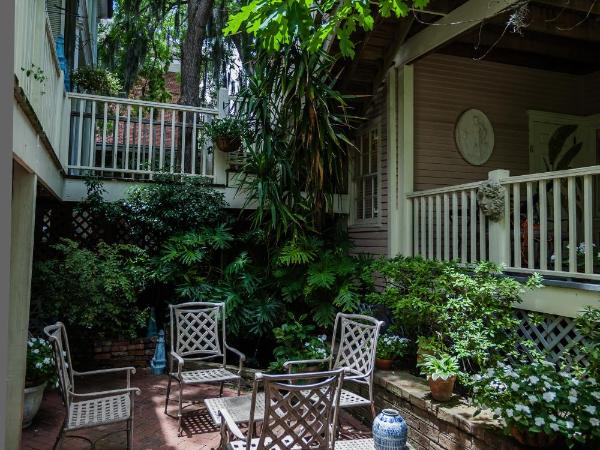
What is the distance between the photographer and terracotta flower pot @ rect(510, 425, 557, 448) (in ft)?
8.94

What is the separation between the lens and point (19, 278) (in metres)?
3.18

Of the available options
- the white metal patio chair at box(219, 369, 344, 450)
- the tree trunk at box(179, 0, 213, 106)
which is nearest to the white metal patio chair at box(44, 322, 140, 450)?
the white metal patio chair at box(219, 369, 344, 450)

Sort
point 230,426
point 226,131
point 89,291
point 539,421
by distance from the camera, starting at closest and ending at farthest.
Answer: point 539,421
point 230,426
point 89,291
point 226,131

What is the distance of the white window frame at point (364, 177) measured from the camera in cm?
655

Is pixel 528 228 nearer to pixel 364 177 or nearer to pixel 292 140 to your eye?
pixel 292 140

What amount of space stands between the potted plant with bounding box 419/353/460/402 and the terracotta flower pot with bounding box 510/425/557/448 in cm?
69

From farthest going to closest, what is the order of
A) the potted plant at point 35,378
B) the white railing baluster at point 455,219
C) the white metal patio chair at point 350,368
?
the white railing baluster at point 455,219
the potted plant at point 35,378
the white metal patio chair at point 350,368

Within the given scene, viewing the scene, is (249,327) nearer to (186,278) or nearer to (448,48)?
(186,278)

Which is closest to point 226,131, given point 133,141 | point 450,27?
point 133,141

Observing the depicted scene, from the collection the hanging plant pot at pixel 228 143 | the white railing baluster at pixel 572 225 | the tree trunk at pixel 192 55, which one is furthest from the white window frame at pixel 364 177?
the tree trunk at pixel 192 55

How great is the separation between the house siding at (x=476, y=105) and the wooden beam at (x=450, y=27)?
535 mm

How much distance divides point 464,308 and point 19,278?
3393 mm

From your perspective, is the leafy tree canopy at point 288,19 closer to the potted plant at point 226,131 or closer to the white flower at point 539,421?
the potted plant at point 226,131

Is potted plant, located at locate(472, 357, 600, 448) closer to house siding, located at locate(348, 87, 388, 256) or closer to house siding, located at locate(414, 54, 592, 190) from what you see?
house siding, located at locate(348, 87, 388, 256)
